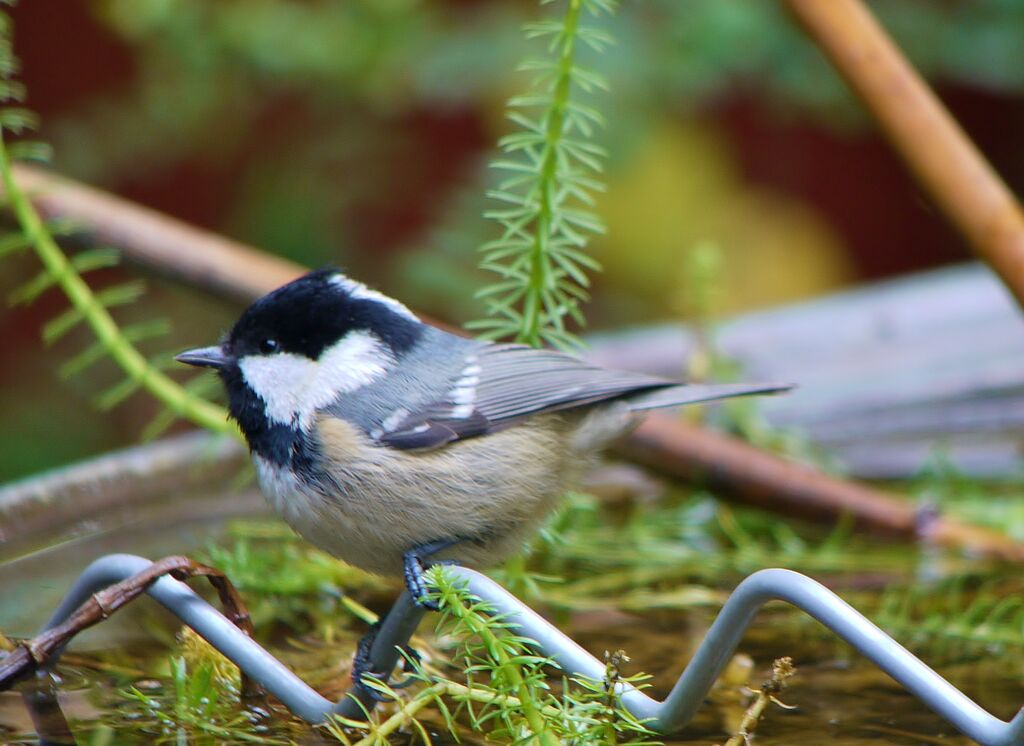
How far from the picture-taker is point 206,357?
5.09 ft

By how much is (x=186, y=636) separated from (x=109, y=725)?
0.11 meters

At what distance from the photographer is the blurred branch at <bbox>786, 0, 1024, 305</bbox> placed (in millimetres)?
1756

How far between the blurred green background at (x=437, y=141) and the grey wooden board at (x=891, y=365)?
0.43 metres

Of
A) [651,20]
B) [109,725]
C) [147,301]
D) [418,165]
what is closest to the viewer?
[109,725]

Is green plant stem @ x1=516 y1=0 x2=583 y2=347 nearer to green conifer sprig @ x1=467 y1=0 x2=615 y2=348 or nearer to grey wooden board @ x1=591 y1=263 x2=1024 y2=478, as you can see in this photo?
green conifer sprig @ x1=467 y1=0 x2=615 y2=348

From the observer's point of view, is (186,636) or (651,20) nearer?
(186,636)

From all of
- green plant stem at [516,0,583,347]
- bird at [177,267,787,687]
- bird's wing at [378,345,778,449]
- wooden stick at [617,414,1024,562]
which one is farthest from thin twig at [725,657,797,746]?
wooden stick at [617,414,1024,562]

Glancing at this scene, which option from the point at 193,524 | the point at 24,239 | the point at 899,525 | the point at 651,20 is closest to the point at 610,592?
the point at 899,525

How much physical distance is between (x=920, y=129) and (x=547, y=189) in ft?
1.90

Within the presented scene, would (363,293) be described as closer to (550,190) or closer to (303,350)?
(303,350)

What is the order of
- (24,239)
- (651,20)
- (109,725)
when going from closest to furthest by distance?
Result: (109,725) → (24,239) → (651,20)

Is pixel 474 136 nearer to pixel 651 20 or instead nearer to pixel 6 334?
pixel 651 20

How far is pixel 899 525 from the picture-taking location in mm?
1941

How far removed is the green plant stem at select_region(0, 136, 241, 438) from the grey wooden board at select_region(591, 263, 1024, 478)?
3.16ft
